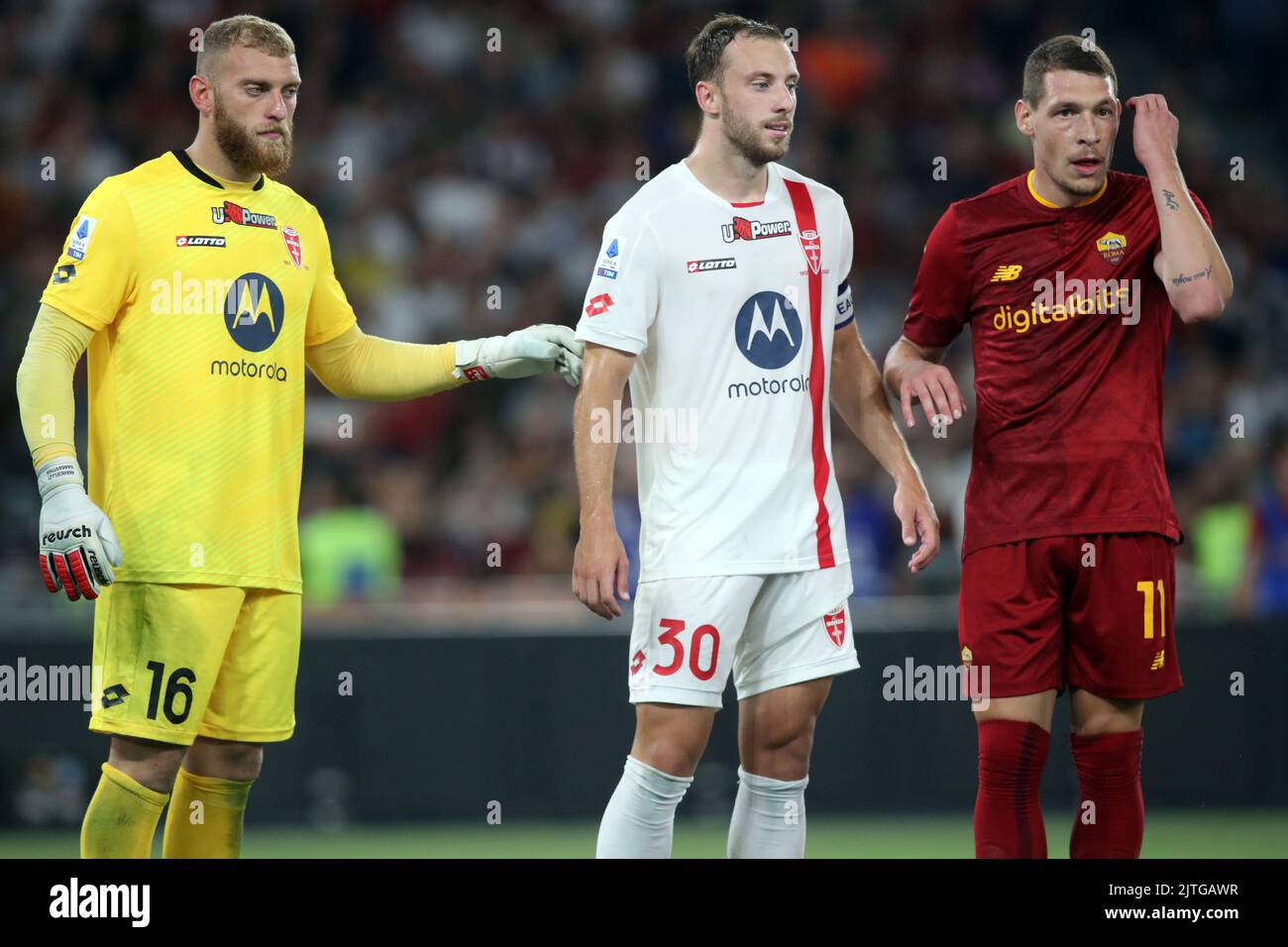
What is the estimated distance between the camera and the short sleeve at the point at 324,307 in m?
5.33

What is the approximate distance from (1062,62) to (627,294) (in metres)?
1.47

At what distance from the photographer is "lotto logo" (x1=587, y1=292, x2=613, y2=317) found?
196 inches

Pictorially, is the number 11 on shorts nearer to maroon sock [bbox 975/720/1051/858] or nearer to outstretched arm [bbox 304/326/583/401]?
maroon sock [bbox 975/720/1051/858]

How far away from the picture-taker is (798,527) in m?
5.04

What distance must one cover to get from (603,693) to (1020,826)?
4.26 m

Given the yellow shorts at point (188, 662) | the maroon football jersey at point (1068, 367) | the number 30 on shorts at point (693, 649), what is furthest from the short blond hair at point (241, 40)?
the maroon football jersey at point (1068, 367)

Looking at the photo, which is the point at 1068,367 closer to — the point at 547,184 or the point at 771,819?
the point at 771,819

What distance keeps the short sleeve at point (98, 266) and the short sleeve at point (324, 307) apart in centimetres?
61

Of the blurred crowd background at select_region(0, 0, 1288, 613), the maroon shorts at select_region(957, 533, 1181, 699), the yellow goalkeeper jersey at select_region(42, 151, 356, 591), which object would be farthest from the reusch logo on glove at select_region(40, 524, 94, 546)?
the blurred crowd background at select_region(0, 0, 1288, 613)

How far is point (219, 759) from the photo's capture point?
16.4 ft

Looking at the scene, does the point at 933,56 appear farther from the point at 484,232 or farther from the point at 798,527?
the point at 798,527

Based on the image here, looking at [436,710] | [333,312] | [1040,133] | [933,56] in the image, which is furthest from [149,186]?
[933,56]

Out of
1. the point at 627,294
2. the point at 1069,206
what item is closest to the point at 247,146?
the point at 627,294

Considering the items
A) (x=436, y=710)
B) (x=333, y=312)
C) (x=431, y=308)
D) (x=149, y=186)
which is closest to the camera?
(x=149, y=186)
